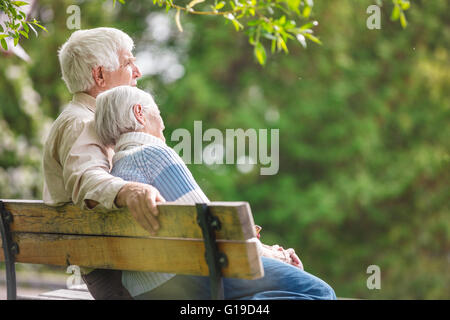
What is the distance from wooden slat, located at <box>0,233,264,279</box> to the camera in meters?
1.55

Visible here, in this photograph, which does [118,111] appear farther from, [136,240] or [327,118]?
[327,118]

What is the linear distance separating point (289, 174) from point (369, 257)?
1.58m

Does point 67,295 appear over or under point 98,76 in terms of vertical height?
under

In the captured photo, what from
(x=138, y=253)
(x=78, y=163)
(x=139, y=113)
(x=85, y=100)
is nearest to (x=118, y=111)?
(x=139, y=113)

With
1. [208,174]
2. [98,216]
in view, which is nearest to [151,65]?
[208,174]

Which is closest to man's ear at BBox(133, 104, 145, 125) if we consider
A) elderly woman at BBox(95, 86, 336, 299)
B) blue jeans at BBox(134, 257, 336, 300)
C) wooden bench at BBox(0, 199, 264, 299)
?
elderly woman at BBox(95, 86, 336, 299)

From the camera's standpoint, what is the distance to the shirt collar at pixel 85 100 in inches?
87.3

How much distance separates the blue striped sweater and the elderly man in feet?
0.22

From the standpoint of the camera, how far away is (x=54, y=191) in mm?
1991

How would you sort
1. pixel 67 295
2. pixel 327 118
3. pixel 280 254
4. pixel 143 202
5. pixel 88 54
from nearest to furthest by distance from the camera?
1. pixel 143 202
2. pixel 280 254
3. pixel 88 54
4. pixel 67 295
5. pixel 327 118

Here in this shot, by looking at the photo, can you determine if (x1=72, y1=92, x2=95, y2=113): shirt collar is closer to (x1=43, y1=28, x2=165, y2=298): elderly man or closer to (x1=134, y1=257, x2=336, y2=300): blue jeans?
(x1=43, y1=28, x2=165, y2=298): elderly man

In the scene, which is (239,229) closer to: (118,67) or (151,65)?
(118,67)

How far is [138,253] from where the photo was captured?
1.71 meters

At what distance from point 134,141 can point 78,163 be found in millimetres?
194
